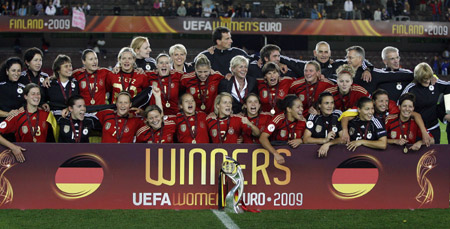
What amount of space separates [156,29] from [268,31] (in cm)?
520

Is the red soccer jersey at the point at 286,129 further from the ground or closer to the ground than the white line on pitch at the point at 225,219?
further from the ground

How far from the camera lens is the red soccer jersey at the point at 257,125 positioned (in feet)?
21.5

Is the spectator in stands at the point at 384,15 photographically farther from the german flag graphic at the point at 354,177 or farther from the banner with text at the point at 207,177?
the german flag graphic at the point at 354,177

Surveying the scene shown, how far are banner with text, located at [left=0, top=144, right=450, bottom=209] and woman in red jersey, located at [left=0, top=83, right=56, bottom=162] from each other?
0.48 m

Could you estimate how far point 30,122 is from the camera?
6480mm

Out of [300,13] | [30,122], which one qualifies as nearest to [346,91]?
[30,122]

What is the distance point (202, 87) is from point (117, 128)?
1.23 m

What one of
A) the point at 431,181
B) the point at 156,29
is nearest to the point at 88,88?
the point at 431,181

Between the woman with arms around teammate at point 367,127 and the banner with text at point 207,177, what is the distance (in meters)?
0.13

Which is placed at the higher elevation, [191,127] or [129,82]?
[129,82]

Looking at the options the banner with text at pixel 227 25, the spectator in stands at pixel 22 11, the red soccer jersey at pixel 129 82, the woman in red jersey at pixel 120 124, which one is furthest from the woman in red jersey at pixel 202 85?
the spectator in stands at pixel 22 11

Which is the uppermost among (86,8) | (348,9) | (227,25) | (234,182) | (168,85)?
(348,9)

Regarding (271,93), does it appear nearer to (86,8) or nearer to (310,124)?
(310,124)

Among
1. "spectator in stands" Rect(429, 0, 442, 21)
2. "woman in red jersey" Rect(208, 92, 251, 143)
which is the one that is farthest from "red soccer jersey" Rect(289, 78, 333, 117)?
"spectator in stands" Rect(429, 0, 442, 21)
